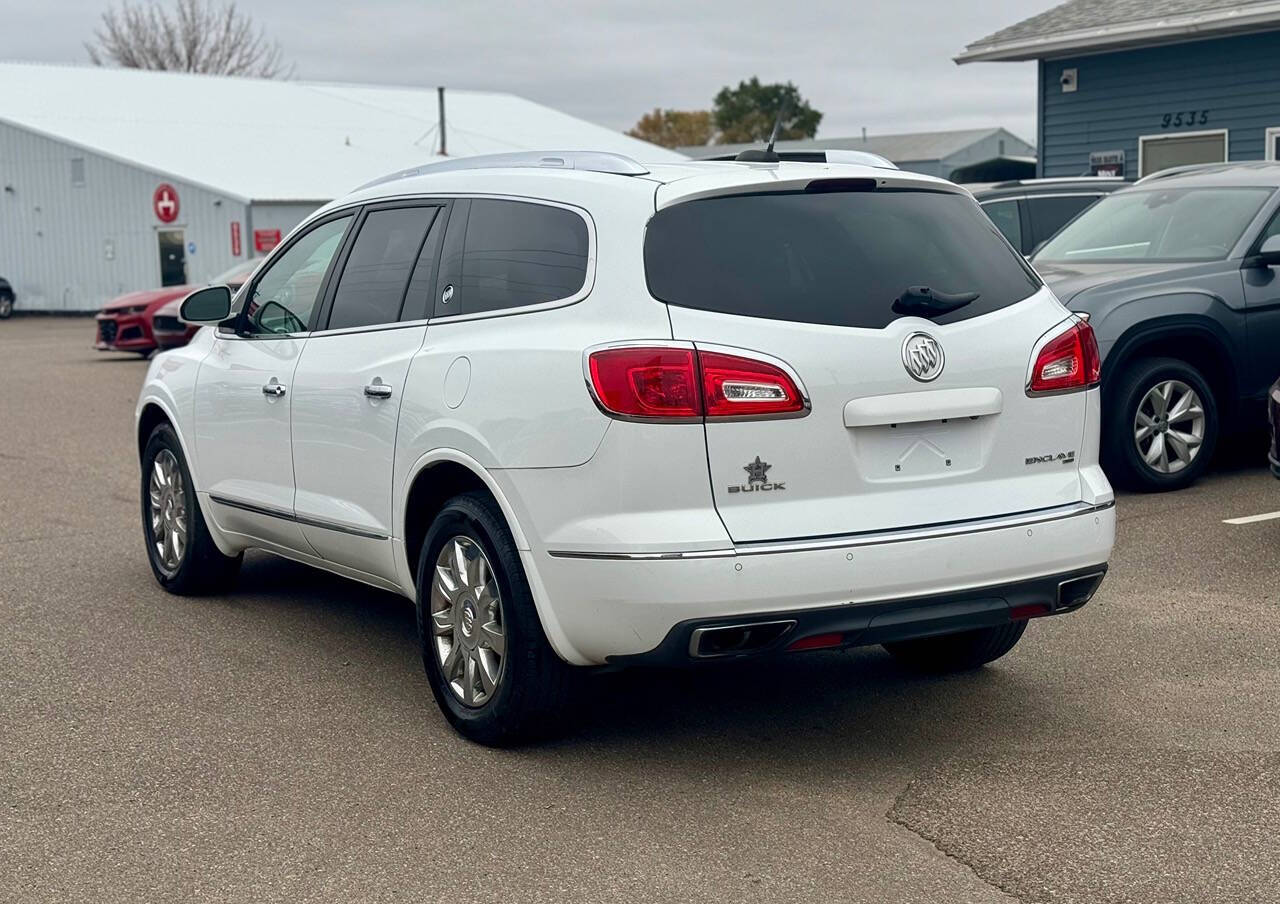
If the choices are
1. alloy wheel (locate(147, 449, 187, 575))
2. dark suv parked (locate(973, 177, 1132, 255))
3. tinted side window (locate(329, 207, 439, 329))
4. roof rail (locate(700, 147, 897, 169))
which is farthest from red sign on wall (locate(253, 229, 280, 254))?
roof rail (locate(700, 147, 897, 169))

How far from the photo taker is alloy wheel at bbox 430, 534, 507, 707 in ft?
16.2

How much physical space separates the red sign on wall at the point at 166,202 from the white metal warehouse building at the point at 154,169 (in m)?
0.02

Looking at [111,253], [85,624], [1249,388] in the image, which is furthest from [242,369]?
[111,253]

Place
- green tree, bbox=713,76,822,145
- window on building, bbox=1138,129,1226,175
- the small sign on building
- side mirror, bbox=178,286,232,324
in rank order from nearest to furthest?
side mirror, bbox=178,286,232,324 < window on building, bbox=1138,129,1226,175 < the small sign on building < green tree, bbox=713,76,822,145

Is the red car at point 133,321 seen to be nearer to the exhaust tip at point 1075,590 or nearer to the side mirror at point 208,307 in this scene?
the side mirror at point 208,307

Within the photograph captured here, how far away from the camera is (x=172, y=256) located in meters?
40.0

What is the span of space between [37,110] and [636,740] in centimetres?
4249

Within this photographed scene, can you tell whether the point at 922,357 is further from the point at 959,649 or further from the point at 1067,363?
the point at 959,649

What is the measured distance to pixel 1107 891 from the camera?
12.6 feet

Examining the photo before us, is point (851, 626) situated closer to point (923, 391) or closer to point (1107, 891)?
point (923, 391)

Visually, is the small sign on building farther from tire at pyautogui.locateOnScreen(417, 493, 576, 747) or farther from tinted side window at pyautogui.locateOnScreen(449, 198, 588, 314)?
tire at pyautogui.locateOnScreen(417, 493, 576, 747)

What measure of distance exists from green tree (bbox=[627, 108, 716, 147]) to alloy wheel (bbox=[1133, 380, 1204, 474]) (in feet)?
293

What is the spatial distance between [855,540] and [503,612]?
1.04m

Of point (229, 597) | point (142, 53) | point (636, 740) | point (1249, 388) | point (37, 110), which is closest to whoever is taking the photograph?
point (636, 740)
